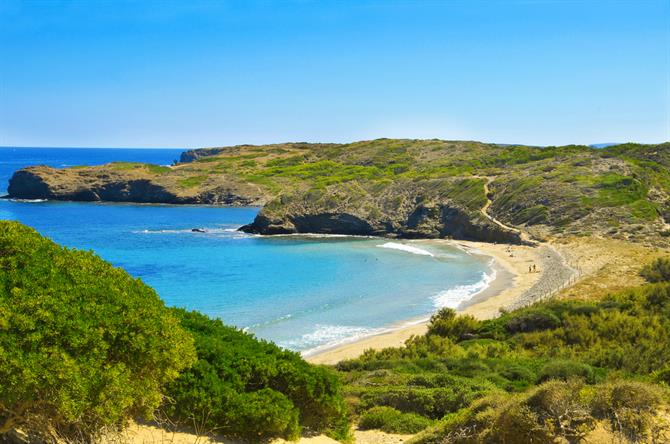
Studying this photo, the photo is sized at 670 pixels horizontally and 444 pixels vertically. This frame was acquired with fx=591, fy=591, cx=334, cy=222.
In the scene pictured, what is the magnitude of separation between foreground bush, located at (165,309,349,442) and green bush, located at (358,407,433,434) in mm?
1855

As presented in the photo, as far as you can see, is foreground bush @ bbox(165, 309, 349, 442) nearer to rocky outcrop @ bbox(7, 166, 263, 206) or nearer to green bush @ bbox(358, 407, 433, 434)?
green bush @ bbox(358, 407, 433, 434)

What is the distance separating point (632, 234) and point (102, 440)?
53.3 meters

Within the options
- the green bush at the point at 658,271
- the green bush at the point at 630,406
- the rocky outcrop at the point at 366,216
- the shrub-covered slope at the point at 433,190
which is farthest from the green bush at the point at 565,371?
the rocky outcrop at the point at 366,216

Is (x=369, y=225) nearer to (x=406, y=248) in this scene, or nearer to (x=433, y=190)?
(x=433, y=190)

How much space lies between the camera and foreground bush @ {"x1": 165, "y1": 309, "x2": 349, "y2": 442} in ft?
30.6

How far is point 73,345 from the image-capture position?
293 inches

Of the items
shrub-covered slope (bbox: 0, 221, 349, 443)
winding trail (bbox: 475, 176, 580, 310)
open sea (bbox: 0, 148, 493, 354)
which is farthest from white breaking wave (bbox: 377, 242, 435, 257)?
shrub-covered slope (bbox: 0, 221, 349, 443)

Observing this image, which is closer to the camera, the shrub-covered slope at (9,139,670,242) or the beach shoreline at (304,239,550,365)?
the beach shoreline at (304,239,550,365)

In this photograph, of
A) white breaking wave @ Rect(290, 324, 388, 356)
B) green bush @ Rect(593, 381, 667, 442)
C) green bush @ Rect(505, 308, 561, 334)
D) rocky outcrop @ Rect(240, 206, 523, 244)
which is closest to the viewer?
green bush @ Rect(593, 381, 667, 442)

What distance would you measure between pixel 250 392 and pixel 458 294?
3024 cm

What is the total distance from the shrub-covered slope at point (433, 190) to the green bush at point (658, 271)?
17.9m

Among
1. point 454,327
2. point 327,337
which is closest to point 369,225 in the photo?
point 327,337

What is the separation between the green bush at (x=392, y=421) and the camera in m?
12.9

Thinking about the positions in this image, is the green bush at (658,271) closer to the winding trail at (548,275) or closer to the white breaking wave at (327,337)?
the winding trail at (548,275)
